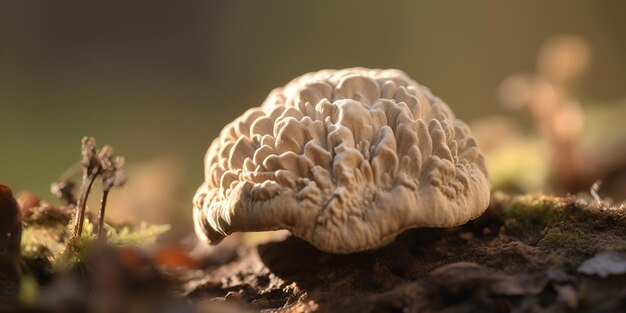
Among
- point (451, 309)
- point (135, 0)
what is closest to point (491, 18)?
point (135, 0)

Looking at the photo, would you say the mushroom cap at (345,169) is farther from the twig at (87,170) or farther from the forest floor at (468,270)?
the twig at (87,170)

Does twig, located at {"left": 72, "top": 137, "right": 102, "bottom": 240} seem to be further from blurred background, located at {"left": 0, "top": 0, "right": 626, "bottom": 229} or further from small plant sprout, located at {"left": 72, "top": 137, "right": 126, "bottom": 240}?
blurred background, located at {"left": 0, "top": 0, "right": 626, "bottom": 229}

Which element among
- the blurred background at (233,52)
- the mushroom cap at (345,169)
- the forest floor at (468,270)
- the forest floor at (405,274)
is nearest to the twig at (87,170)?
the forest floor at (405,274)

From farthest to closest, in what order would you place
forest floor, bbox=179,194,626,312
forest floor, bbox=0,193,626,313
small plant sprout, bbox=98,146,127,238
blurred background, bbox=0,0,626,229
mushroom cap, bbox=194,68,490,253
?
blurred background, bbox=0,0,626,229
small plant sprout, bbox=98,146,127,238
mushroom cap, bbox=194,68,490,253
forest floor, bbox=179,194,626,312
forest floor, bbox=0,193,626,313

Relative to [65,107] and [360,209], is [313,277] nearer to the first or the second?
[360,209]

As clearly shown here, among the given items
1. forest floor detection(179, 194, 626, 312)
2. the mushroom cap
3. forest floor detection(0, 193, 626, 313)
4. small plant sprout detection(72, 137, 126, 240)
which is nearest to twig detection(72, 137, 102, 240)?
small plant sprout detection(72, 137, 126, 240)
